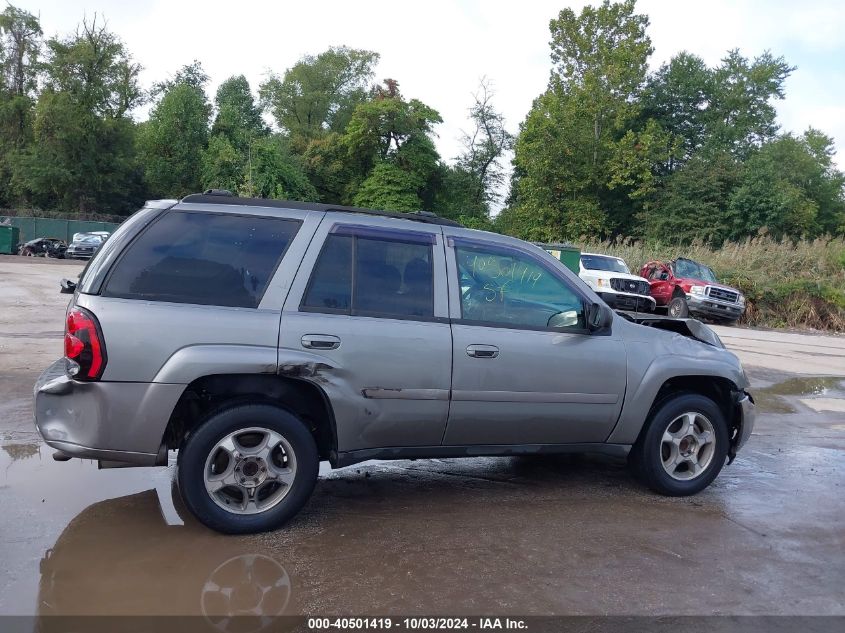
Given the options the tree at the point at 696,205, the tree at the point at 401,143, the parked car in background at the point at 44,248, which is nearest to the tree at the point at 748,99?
the tree at the point at 696,205

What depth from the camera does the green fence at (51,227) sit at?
4622cm

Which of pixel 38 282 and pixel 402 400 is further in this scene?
pixel 38 282

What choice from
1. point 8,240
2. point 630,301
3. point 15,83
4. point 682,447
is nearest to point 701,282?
point 630,301

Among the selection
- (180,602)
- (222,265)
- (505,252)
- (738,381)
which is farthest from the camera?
(738,381)

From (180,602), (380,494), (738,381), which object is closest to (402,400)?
(380,494)

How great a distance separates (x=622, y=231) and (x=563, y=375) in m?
44.3

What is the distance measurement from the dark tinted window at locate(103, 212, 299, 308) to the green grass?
23085 mm

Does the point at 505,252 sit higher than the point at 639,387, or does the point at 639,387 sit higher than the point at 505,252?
the point at 505,252

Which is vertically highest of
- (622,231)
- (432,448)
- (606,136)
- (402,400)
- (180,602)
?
(606,136)

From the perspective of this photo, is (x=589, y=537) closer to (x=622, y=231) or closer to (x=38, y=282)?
(x=38, y=282)

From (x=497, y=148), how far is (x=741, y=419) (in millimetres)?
43665

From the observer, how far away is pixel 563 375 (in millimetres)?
4820

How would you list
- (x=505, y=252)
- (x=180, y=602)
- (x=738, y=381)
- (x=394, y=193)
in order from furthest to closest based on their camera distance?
(x=394, y=193) < (x=738, y=381) < (x=505, y=252) < (x=180, y=602)

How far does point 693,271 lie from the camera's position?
76.6 ft
